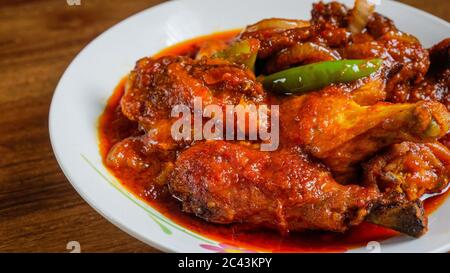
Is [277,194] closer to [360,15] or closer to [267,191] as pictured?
[267,191]

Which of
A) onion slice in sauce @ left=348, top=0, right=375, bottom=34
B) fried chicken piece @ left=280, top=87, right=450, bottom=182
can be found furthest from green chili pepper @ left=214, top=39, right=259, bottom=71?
onion slice in sauce @ left=348, top=0, right=375, bottom=34

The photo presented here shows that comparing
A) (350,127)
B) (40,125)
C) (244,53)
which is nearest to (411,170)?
(350,127)

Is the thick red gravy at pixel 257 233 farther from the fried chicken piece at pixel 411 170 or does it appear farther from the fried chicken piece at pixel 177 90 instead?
the fried chicken piece at pixel 177 90

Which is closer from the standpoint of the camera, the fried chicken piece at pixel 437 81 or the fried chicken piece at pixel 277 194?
the fried chicken piece at pixel 277 194

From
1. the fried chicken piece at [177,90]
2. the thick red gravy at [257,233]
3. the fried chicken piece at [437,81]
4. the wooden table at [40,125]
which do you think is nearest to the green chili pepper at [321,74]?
the fried chicken piece at [177,90]

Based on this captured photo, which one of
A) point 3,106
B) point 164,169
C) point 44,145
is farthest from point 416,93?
point 3,106

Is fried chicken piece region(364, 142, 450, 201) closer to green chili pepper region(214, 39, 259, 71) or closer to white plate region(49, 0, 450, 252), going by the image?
white plate region(49, 0, 450, 252)
